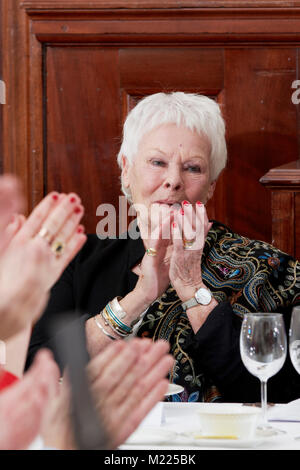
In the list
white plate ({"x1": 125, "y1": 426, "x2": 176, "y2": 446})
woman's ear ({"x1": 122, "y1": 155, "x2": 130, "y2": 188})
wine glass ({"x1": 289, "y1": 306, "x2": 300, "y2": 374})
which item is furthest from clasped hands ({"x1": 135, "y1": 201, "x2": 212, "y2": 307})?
white plate ({"x1": 125, "y1": 426, "x2": 176, "y2": 446})

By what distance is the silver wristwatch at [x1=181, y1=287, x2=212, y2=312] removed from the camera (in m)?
1.62

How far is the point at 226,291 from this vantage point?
177 centimetres

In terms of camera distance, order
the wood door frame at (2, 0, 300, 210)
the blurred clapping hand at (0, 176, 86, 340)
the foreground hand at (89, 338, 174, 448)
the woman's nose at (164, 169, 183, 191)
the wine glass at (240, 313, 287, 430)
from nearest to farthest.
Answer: the blurred clapping hand at (0, 176, 86, 340) → the foreground hand at (89, 338, 174, 448) → the wine glass at (240, 313, 287, 430) → the woman's nose at (164, 169, 183, 191) → the wood door frame at (2, 0, 300, 210)

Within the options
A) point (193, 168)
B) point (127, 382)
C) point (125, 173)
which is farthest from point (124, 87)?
point (127, 382)

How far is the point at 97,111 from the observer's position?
8.57ft

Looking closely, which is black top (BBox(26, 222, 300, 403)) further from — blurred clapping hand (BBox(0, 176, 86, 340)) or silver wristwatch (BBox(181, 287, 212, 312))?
blurred clapping hand (BBox(0, 176, 86, 340))

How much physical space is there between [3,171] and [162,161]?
3.17 ft

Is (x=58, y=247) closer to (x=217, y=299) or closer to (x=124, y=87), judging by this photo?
(x=217, y=299)

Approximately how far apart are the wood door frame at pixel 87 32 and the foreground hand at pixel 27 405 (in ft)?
7.15

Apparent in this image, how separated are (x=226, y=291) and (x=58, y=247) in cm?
128

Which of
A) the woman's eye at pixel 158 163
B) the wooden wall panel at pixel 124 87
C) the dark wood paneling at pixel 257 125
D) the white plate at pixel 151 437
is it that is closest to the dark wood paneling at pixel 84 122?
the wooden wall panel at pixel 124 87

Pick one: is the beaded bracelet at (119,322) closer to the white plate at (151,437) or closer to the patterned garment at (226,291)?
the patterned garment at (226,291)

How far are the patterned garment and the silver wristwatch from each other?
0.09 m
